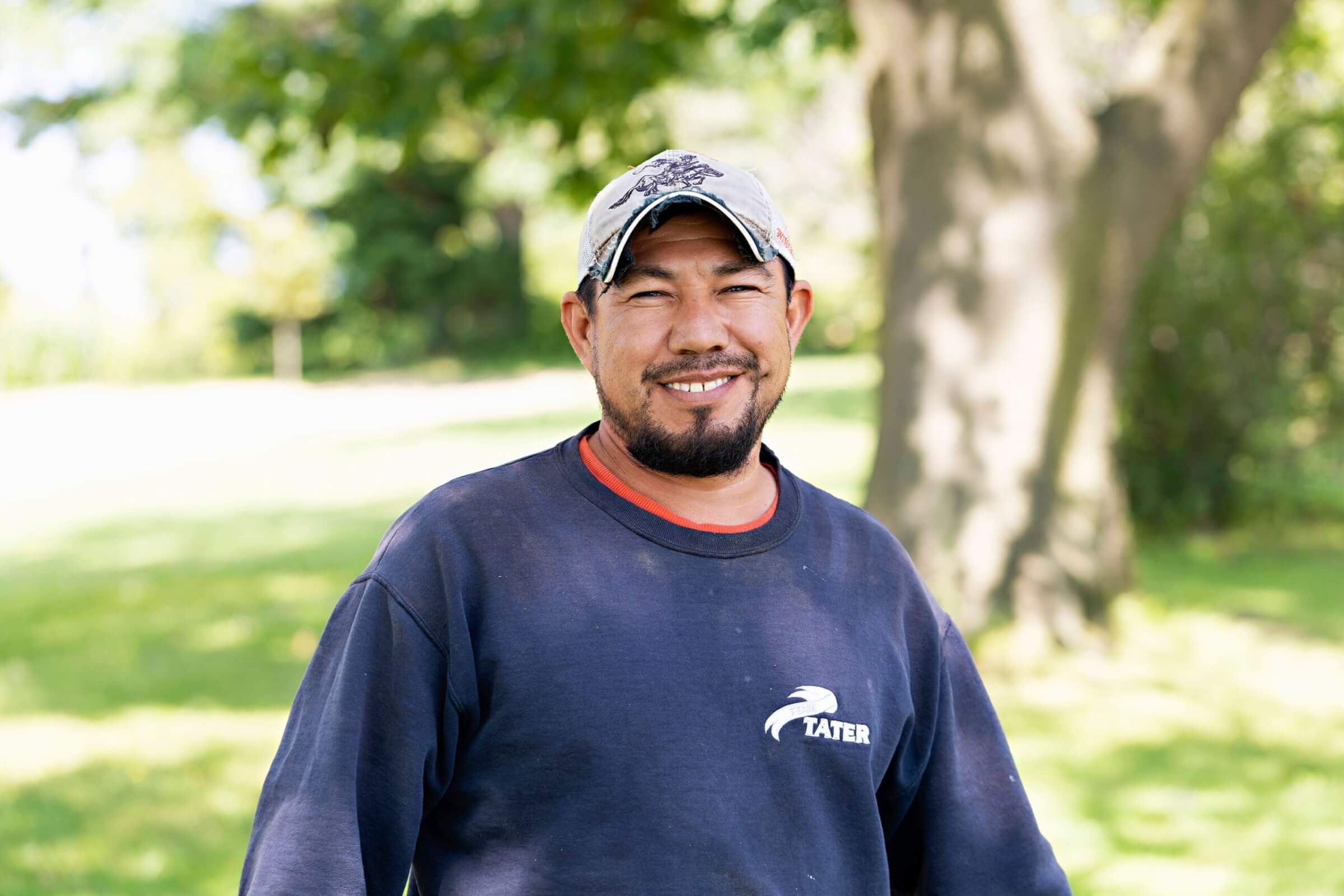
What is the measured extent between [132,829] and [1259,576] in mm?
8452

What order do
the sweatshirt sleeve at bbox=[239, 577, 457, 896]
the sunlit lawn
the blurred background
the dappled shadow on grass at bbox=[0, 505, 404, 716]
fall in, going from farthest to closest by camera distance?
the dappled shadow on grass at bbox=[0, 505, 404, 716] < the blurred background < the sunlit lawn < the sweatshirt sleeve at bbox=[239, 577, 457, 896]

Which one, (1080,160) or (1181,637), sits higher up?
(1080,160)

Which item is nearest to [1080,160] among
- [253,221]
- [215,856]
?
[215,856]

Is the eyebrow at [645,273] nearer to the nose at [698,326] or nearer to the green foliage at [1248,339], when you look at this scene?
the nose at [698,326]

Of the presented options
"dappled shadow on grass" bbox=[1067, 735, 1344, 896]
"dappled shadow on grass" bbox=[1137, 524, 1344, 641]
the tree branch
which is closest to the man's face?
"dappled shadow on grass" bbox=[1067, 735, 1344, 896]

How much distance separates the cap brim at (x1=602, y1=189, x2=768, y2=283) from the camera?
2.16 meters

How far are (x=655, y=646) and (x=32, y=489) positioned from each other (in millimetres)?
18277

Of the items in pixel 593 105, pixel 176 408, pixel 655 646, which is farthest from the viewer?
pixel 176 408

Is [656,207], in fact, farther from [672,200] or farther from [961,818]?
[961,818]

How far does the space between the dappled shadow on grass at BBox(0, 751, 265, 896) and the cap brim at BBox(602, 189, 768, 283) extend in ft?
12.7

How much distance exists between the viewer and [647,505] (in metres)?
2.17

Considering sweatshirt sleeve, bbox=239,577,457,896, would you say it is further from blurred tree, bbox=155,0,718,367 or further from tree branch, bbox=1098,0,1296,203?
blurred tree, bbox=155,0,718,367

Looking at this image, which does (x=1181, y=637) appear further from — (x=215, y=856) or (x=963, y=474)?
(x=215, y=856)

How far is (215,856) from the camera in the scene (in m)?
5.59
